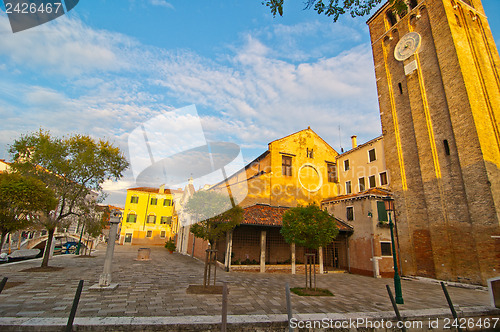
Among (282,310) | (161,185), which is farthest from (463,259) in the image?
(161,185)

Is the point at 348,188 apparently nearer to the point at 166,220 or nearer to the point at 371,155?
the point at 371,155

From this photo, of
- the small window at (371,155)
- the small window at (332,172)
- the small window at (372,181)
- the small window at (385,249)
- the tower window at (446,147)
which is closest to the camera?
the tower window at (446,147)

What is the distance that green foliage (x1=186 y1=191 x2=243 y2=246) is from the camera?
12391mm

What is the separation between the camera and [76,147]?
14.9 m

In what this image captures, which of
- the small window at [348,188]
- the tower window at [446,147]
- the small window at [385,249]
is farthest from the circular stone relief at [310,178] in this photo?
the tower window at [446,147]

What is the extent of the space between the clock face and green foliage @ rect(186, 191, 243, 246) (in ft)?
69.0

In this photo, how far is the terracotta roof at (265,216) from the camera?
17513mm

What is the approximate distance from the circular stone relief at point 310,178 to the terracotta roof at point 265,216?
12.1ft

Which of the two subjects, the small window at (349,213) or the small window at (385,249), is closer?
the small window at (385,249)

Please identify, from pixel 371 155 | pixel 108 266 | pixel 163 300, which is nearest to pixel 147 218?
pixel 108 266

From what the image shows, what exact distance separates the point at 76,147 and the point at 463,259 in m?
26.1

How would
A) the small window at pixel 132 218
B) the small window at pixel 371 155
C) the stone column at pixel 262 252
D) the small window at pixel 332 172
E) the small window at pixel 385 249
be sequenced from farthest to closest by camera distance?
the small window at pixel 132 218
the small window at pixel 332 172
the small window at pixel 371 155
the small window at pixel 385 249
the stone column at pixel 262 252

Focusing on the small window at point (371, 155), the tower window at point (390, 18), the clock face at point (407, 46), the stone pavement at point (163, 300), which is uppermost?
the tower window at point (390, 18)

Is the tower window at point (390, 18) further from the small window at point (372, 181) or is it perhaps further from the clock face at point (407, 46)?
the small window at point (372, 181)
